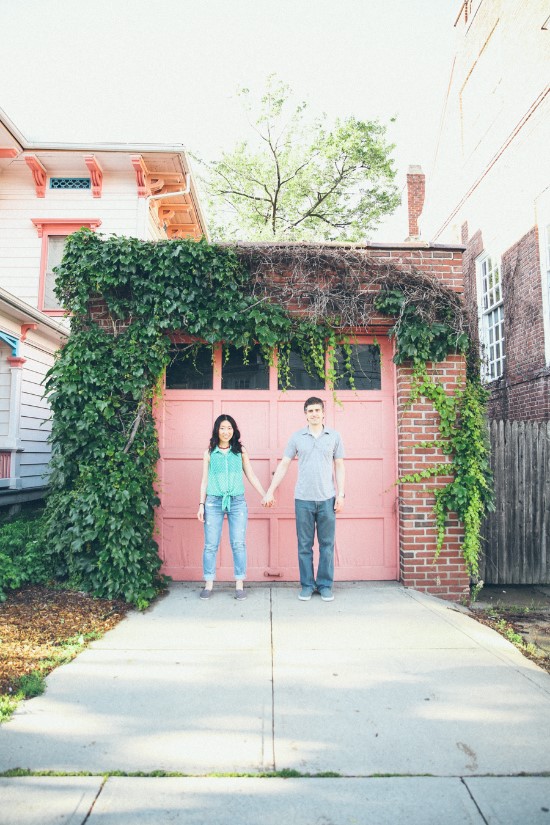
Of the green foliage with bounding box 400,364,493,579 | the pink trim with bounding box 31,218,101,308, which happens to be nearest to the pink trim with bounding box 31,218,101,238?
the pink trim with bounding box 31,218,101,308

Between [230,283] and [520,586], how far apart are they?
4.89 meters

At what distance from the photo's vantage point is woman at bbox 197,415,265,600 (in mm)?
5395

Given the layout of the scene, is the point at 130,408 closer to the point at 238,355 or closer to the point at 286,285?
the point at 238,355

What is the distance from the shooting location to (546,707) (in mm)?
3271

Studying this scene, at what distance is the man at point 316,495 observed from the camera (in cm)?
538

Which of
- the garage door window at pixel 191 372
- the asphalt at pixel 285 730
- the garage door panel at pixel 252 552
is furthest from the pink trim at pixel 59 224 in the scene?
the asphalt at pixel 285 730

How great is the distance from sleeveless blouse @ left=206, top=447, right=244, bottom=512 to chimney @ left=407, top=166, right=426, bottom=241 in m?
14.7

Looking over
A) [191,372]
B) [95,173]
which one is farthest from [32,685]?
[95,173]

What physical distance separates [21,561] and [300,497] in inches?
118

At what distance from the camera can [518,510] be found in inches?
256

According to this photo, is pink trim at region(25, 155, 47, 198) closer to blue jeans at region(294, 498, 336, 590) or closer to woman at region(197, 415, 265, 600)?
woman at region(197, 415, 265, 600)

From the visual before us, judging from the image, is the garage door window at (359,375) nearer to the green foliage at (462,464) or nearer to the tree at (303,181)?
the green foliage at (462,464)

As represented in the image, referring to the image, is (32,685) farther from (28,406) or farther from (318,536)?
(28,406)

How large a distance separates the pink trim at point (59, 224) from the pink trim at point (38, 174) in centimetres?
61
